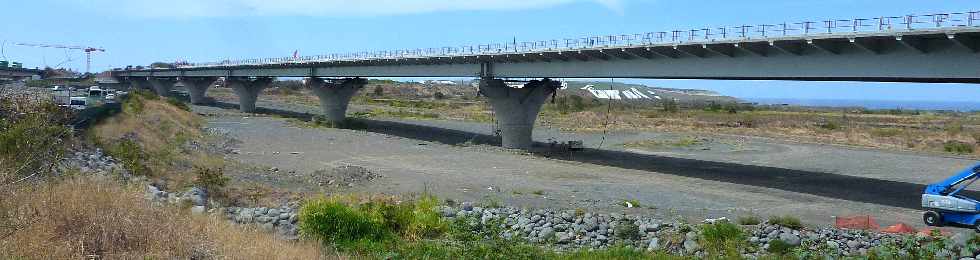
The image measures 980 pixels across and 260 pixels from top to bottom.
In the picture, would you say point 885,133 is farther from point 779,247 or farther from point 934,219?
point 779,247

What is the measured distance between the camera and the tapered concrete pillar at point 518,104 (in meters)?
46.3

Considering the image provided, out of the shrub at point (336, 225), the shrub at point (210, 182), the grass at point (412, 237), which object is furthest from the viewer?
the shrub at point (210, 182)

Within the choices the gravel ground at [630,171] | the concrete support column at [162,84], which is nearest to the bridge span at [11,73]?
the gravel ground at [630,171]

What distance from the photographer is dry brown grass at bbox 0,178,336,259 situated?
7.64 metres

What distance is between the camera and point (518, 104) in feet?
153

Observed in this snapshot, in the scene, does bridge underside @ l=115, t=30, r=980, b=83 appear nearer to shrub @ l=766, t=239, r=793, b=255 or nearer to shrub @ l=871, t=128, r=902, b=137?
shrub @ l=766, t=239, r=793, b=255

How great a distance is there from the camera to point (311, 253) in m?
10.2

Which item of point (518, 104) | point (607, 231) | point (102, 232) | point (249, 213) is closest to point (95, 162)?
point (249, 213)

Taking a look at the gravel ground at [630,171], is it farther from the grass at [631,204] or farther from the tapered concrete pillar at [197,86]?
the tapered concrete pillar at [197,86]

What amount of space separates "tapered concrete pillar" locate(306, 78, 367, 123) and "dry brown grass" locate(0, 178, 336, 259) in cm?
5964

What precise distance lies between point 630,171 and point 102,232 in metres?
29.5

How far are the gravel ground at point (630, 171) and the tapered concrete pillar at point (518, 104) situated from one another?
1.50 m

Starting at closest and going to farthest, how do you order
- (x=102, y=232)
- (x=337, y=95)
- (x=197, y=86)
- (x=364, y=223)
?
(x=102, y=232)
(x=364, y=223)
(x=337, y=95)
(x=197, y=86)

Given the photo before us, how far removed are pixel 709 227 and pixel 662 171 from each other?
19680mm
